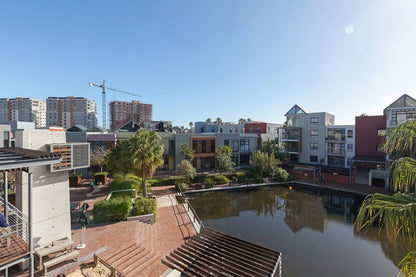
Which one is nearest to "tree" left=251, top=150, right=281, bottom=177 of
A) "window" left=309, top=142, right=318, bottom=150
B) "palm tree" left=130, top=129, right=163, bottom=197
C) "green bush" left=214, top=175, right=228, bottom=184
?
"green bush" left=214, top=175, right=228, bottom=184

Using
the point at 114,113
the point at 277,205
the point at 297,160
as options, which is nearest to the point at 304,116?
the point at 297,160

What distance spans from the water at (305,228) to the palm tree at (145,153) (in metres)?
6.86

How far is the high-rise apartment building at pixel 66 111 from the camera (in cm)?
12638

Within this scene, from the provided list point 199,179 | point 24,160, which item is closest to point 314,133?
point 199,179

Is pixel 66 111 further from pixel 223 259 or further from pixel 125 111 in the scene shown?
pixel 223 259

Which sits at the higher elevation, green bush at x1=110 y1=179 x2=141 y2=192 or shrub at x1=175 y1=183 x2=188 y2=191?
green bush at x1=110 y1=179 x2=141 y2=192

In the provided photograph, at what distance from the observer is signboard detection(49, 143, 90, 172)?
34.5ft

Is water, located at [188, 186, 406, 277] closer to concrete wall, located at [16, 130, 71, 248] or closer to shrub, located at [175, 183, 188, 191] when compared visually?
shrub, located at [175, 183, 188, 191]

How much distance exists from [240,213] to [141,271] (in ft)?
41.4

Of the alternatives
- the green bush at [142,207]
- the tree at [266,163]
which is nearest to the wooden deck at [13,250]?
the green bush at [142,207]

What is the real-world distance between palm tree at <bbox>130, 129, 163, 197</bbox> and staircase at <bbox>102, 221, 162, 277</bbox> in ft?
21.4

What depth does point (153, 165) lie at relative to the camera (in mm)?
18922

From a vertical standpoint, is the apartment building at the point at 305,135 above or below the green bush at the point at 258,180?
above

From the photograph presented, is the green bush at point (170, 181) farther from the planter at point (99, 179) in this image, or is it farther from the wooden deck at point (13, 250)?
the wooden deck at point (13, 250)
